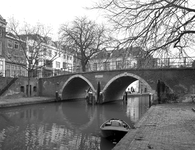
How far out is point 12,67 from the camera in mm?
33812

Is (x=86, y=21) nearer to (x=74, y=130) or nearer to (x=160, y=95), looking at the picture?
(x=160, y=95)

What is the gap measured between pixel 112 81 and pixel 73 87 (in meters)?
9.02

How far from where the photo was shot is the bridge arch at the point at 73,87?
2709cm

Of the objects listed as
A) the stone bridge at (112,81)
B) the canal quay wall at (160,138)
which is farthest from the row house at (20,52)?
the canal quay wall at (160,138)

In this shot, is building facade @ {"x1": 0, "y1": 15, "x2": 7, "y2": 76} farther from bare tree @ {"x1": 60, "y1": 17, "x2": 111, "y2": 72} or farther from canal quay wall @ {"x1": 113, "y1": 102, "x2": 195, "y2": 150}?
canal quay wall @ {"x1": 113, "y1": 102, "x2": 195, "y2": 150}

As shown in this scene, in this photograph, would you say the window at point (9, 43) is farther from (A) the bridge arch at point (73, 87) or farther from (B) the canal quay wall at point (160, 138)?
(B) the canal quay wall at point (160, 138)

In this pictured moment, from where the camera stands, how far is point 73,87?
3059 centimetres

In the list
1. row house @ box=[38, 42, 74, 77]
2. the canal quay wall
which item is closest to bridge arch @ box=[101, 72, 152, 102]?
row house @ box=[38, 42, 74, 77]

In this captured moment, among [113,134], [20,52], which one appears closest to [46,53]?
[20,52]

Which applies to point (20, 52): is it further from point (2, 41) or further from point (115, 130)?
point (115, 130)

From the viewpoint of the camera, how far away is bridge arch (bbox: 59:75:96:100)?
27.1m

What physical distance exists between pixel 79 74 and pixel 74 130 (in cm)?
1587

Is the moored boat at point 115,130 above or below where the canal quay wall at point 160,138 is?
below

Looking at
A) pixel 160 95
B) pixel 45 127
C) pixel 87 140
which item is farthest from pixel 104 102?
pixel 87 140
